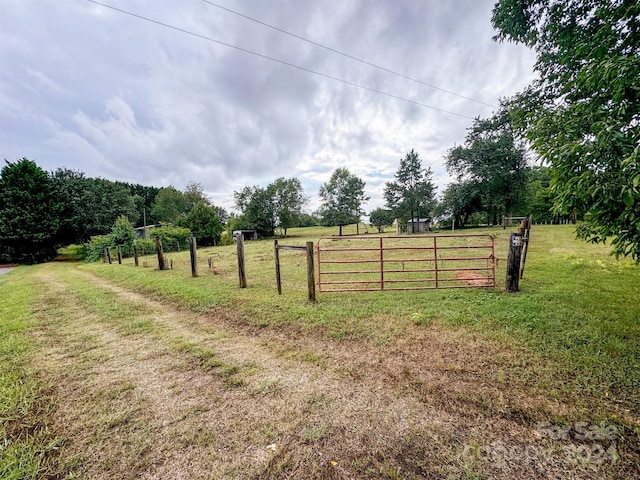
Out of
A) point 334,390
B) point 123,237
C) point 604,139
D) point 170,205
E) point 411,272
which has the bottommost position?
point 334,390

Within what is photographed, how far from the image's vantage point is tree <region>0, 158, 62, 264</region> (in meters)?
19.9

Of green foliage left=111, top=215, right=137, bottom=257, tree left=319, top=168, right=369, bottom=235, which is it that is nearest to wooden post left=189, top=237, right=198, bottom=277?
green foliage left=111, top=215, right=137, bottom=257

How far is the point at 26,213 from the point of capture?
20.3m

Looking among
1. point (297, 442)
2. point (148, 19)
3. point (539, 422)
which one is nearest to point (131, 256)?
point (148, 19)

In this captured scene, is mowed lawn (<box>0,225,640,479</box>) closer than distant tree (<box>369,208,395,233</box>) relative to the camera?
Yes

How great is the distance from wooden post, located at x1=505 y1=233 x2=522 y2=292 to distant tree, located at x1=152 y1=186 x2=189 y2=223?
47100 mm

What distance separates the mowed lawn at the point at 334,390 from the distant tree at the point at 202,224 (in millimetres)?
23310

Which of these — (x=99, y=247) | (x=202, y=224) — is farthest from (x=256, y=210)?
(x=99, y=247)

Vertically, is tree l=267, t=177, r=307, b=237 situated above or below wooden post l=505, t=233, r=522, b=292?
above

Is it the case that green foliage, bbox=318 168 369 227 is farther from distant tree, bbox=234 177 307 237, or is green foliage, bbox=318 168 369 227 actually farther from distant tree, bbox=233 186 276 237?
distant tree, bbox=233 186 276 237

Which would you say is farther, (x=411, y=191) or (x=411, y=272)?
(x=411, y=191)

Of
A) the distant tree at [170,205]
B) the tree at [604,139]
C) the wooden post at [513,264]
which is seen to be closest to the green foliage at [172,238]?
the distant tree at [170,205]

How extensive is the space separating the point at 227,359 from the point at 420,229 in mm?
35225

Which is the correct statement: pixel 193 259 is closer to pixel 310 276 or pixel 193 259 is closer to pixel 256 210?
pixel 310 276
